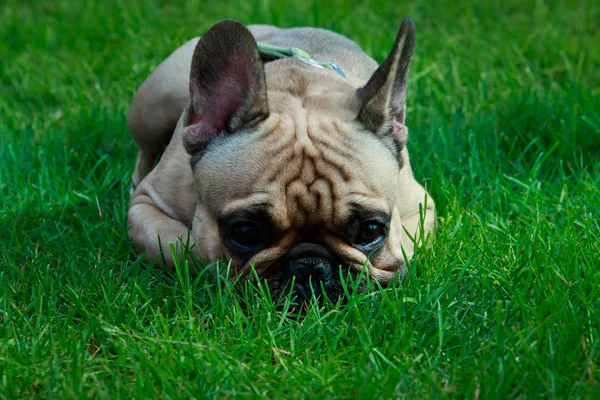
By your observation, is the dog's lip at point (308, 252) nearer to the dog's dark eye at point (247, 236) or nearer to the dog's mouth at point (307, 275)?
the dog's mouth at point (307, 275)

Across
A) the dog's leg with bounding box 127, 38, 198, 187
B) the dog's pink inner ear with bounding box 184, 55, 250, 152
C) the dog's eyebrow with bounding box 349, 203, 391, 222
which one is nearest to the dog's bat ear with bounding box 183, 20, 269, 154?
the dog's pink inner ear with bounding box 184, 55, 250, 152

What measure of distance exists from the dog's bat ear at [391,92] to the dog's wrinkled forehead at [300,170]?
68mm

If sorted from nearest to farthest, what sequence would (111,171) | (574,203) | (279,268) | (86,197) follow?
(279,268) < (574,203) < (86,197) < (111,171)

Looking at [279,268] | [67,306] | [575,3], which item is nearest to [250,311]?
[279,268]

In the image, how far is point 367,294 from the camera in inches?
112

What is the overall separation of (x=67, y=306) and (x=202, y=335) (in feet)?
1.89

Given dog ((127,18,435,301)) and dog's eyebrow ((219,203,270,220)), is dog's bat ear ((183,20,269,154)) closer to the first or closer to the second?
dog ((127,18,435,301))

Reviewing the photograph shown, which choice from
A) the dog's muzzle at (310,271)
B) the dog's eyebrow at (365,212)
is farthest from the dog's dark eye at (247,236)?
the dog's eyebrow at (365,212)

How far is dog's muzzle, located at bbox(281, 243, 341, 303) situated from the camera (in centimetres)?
280

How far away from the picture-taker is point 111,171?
13.9 ft

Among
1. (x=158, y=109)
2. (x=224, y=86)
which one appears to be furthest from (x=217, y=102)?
(x=158, y=109)

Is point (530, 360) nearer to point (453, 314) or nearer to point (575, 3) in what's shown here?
point (453, 314)

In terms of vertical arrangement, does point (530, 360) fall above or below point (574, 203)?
above

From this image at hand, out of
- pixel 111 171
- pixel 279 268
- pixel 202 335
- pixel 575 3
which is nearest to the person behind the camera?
pixel 202 335
